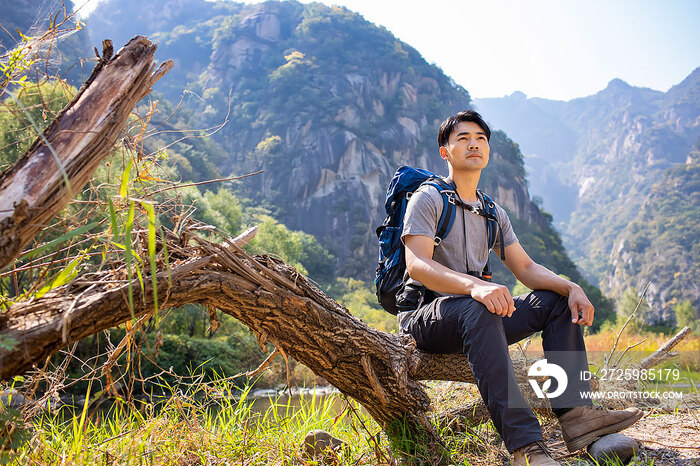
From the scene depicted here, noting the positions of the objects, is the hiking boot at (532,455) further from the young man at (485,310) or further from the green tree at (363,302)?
the green tree at (363,302)

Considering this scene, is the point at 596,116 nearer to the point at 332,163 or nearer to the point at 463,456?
the point at 332,163

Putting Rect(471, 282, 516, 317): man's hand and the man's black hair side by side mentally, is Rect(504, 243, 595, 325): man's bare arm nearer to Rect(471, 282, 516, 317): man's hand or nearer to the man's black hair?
Rect(471, 282, 516, 317): man's hand

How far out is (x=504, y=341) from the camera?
73.1 inches

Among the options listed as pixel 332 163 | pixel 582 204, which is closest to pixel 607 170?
pixel 582 204

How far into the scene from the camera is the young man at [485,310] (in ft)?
5.92

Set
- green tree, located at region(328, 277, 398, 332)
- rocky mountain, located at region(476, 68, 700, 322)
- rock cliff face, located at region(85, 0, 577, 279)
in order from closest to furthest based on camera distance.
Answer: green tree, located at region(328, 277, 398, 332) < rock cliff face, located at region(85, 0, 577, 279) < rocky mountain, located at region(476, 68, 700, 322)

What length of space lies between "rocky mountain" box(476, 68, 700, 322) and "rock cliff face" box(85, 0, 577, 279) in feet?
60.7

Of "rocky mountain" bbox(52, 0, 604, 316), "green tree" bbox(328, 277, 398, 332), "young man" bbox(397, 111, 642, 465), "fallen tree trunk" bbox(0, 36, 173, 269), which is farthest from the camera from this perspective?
"rocky mountain" bbox(52, 0, 604, 316)

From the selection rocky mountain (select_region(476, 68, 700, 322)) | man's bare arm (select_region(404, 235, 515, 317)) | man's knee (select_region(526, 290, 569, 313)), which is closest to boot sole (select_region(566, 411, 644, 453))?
man's knee (select_region(526, 290, 569, 313))

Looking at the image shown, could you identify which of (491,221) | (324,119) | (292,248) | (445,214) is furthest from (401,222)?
(324,119)

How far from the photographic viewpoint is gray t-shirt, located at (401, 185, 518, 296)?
7.09ft

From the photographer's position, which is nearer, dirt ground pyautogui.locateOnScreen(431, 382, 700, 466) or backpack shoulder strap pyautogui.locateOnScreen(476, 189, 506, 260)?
dirt ground pyautogui.locateOnScreen(431, 382, 700, 466)

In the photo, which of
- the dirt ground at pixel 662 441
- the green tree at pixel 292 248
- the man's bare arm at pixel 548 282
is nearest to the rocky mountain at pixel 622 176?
the green tree at pixel 292 248

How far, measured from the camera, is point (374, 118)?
209ft
